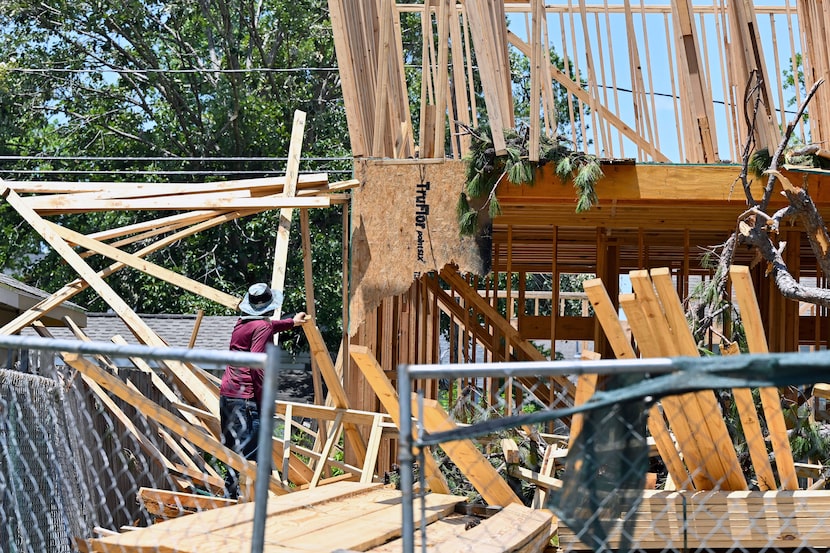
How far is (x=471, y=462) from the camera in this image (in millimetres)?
6426

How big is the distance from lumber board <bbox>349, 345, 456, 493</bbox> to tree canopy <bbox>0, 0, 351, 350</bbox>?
721 inches

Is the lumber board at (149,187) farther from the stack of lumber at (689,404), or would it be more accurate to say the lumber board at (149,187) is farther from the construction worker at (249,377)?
the stack of lumber at (689,404)

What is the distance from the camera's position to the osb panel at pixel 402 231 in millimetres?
10062

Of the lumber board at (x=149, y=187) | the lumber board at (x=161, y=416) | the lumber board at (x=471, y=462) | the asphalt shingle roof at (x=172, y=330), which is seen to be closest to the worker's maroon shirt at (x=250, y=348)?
the lumber board at (x=161, y=416)

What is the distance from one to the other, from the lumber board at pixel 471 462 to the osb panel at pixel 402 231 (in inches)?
143

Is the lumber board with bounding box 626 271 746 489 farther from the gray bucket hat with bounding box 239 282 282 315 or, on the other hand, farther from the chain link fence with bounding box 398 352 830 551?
the gray bucket hat with bounding box 239 282 282 315

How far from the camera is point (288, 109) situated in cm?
2700

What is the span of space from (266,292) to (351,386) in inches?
93.7

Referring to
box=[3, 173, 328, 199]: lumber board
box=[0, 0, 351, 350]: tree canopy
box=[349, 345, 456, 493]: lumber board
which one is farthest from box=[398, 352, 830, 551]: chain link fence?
box=[0, 0, 351, 350]: tree canopy

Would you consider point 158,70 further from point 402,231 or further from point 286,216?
point 402,231

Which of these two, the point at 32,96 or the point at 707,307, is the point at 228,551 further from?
the point at 32,96

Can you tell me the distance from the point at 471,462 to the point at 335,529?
1.15 meters

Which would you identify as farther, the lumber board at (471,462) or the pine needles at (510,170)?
the pine needles at (510,170)

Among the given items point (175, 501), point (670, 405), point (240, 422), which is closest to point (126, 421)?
point (175, 501)
